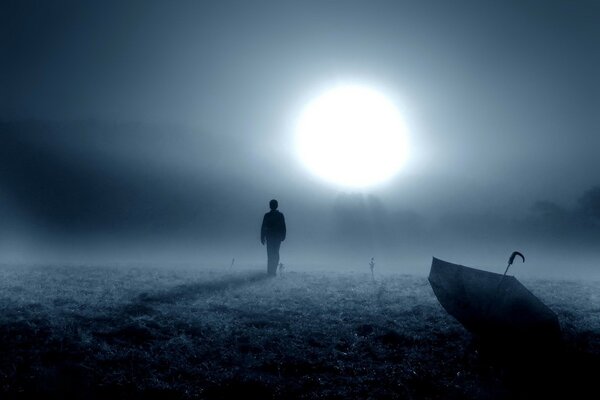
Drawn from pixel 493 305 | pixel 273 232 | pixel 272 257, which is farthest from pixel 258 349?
pixel 273 232

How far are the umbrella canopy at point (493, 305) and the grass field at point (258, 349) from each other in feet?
1.61

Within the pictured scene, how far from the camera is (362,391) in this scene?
259 inches

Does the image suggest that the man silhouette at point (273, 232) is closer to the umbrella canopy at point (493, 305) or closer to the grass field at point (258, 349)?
the grass field at point (258, 349)

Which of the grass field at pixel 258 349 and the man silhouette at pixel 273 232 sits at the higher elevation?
the man silhouette at pixel 273 232

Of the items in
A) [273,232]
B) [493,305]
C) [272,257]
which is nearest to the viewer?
[493,305]

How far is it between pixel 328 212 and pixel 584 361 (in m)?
107

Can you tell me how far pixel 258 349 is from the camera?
8406 millimetres

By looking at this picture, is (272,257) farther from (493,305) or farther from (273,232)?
(493,305)

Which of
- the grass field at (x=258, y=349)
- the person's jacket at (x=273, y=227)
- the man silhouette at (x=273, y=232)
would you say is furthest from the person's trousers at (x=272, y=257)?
the grass field at (x=258, y=349)

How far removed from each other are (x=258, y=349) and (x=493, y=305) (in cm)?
498

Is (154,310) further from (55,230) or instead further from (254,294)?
(55,230)

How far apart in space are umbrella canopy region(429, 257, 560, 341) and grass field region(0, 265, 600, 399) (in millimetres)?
491

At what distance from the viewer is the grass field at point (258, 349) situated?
6586 millimetres

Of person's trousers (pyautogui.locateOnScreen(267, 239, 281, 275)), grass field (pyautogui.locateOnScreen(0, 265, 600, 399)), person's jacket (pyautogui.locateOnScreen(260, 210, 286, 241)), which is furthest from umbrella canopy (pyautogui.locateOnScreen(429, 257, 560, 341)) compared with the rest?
person's jacket (pyautogui.locateOnScreen(260, 210, 286, 241))
